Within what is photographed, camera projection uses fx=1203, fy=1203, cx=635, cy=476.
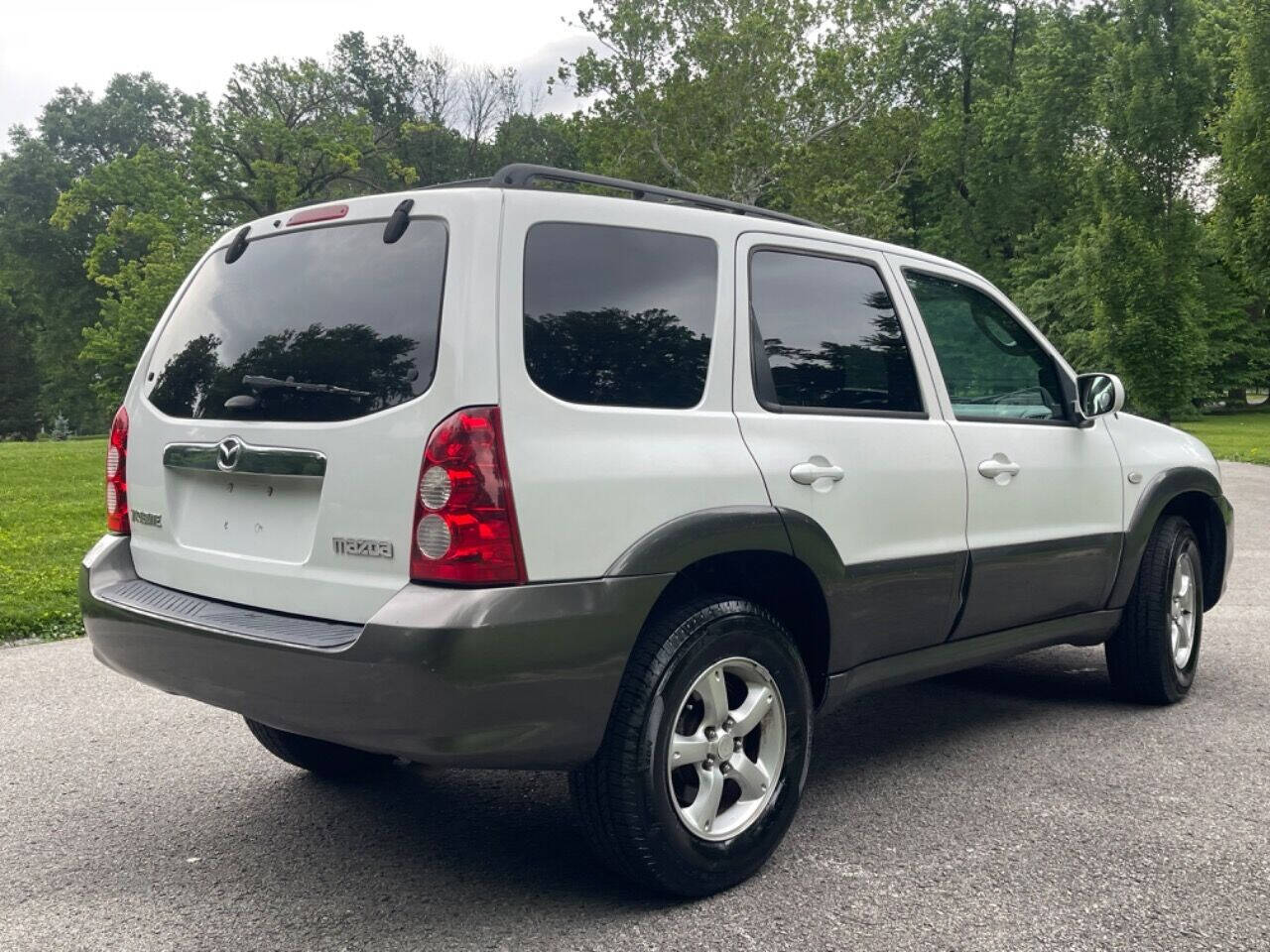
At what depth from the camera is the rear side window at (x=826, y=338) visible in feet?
11.7

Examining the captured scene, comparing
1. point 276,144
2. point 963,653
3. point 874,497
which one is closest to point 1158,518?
point 963,653

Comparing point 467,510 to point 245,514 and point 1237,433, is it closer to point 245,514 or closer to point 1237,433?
point 245,514

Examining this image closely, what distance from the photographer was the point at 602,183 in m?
3.33

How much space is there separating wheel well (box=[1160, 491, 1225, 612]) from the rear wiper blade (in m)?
4.02

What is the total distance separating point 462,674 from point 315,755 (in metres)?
1.69

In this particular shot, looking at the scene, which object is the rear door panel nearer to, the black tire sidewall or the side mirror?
the black tire sidewall

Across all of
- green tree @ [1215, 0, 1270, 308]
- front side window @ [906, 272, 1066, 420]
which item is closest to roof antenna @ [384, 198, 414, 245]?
front side window @ [906, 272, 1066, 420]

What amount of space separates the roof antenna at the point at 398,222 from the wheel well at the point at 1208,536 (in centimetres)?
394

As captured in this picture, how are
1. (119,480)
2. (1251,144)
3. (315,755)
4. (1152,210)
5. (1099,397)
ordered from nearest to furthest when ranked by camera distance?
(119,480) < (315,755) < (1099,397) < (1251,144) < (1152,210)

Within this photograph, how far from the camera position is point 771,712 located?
3.40m

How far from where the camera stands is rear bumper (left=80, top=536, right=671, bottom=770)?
2.73m

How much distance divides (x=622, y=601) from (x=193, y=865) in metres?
1.58

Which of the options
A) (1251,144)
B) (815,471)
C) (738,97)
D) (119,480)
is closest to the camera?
(815,471)

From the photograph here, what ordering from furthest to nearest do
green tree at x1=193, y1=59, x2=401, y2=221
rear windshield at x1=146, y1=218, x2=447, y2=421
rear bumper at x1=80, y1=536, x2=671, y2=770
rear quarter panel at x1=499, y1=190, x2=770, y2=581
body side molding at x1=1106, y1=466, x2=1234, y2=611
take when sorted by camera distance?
green tree at x1=193, y1=59, x2=401, y2=221, body side molding at x1=1106, y1=466, x2=1234, y2=611, rear windshield at x1=146, y1=218, x2=447, y2=421, rear quarter panel at x1=499, y1=190, x2=770, y2=581, rear bumper at x1=80, y1=536, x2=671, y2=770
